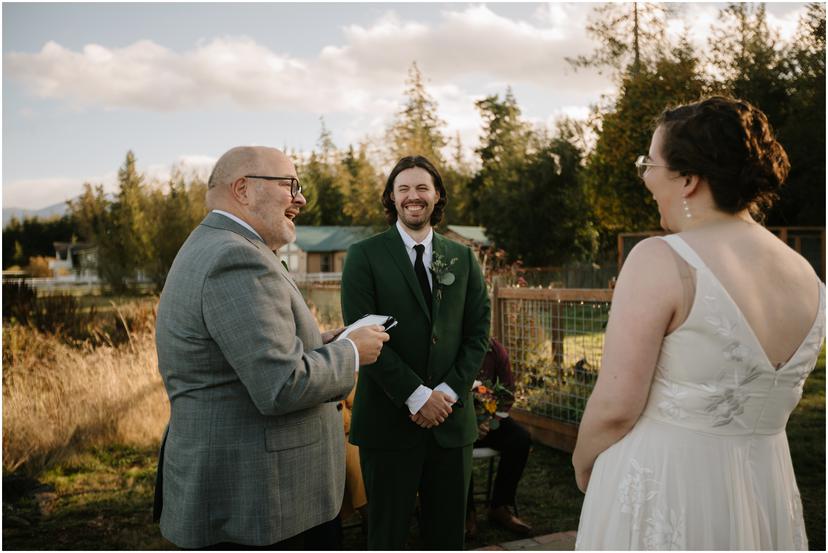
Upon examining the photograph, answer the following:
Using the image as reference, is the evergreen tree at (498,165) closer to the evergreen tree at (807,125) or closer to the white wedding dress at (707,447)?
the evergreen tree at (807,125)

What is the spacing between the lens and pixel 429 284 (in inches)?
140

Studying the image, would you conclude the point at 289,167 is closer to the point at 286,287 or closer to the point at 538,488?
the point at 286,287

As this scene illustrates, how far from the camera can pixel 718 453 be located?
2.00 m

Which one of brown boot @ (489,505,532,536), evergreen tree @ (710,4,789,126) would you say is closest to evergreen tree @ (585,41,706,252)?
evergreen tree @ (710,4,789,126)

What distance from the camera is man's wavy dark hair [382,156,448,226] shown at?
3637 millimetres

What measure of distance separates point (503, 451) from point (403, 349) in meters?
2.05

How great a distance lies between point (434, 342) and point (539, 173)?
2417 centimetres

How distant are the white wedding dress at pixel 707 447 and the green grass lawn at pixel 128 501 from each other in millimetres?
2792

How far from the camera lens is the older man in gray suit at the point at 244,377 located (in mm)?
2213

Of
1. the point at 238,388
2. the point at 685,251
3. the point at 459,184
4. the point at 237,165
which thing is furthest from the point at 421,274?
the point at 459,184

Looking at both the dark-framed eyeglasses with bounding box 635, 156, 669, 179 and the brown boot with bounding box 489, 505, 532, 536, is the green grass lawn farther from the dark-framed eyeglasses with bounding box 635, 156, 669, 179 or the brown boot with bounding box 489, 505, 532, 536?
the dark-framed eyeglasses with bounding box 635, 156, 669, 179

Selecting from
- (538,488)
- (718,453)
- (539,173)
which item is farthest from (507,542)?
(539,173)

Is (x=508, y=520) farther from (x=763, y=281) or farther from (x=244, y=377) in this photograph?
(x=763, y=281)

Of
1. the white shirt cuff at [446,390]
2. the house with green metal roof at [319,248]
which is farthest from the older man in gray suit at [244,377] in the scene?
the house with green metal roof at [319,248]
